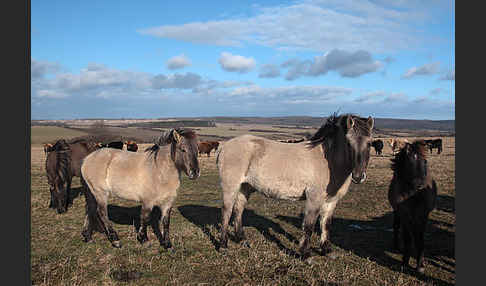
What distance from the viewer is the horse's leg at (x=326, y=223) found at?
589 centimetres

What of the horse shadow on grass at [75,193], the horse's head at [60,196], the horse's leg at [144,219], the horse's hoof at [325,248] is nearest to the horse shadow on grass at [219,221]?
the horse's hoof at [325,248]

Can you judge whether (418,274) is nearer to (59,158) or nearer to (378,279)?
(378,279)

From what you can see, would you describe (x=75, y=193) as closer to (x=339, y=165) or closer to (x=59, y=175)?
(x=59, y=175)

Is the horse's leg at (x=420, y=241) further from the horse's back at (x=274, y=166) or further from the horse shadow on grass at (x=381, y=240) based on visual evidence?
the horse's back at (x=274, y=166)

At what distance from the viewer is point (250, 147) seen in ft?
20.1

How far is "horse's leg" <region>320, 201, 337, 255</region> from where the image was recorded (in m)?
5.89

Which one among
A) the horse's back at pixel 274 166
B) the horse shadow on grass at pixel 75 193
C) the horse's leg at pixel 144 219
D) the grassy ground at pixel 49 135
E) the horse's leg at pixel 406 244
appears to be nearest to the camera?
the horse's leg at pixel 406 244

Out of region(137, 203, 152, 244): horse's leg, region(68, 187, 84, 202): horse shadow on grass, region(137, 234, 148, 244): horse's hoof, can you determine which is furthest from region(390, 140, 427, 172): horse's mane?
region(68, 187, 84, 202): horse shadow on grass

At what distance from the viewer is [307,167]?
18.7ft

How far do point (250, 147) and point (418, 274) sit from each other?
381 centimetres

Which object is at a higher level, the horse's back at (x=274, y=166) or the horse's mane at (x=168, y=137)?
the horse's mane at (x=168, y=137)

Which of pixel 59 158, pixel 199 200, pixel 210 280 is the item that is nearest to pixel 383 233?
pixel 210 280

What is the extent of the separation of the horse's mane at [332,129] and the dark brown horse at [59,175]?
793 cm

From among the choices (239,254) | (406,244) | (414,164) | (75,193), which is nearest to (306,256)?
(239,254)
